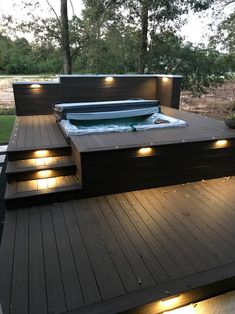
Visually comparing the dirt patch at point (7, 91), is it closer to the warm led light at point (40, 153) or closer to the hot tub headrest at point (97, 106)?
the hot tub headrest at point (97, 106)

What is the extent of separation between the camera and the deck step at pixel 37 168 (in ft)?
9.70

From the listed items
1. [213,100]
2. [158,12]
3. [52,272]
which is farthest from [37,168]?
[213,100]

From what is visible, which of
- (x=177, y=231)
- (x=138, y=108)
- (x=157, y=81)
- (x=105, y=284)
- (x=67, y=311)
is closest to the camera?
(x=67, y=311)

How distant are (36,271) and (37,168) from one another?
145 centimetres

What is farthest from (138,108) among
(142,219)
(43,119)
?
(142,219)

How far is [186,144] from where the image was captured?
10.2 ft

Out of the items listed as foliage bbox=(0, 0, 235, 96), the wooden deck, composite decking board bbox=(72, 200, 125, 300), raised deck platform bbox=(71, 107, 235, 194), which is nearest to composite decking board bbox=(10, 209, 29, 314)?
the wooden deck

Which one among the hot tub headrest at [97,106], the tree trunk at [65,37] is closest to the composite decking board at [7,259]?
the hot tub headrest at [97,106]

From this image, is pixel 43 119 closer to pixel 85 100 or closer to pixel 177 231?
pixel 85 100

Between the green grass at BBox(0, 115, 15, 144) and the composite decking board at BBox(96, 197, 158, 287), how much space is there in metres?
3.67

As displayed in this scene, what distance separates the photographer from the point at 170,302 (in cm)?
160

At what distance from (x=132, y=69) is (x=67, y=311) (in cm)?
851

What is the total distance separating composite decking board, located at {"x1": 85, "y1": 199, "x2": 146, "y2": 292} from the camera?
5.52ft

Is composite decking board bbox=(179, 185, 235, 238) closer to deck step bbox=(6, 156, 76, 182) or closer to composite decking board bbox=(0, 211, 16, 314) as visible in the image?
deck step bbox=(6, 156, 76, 182)
